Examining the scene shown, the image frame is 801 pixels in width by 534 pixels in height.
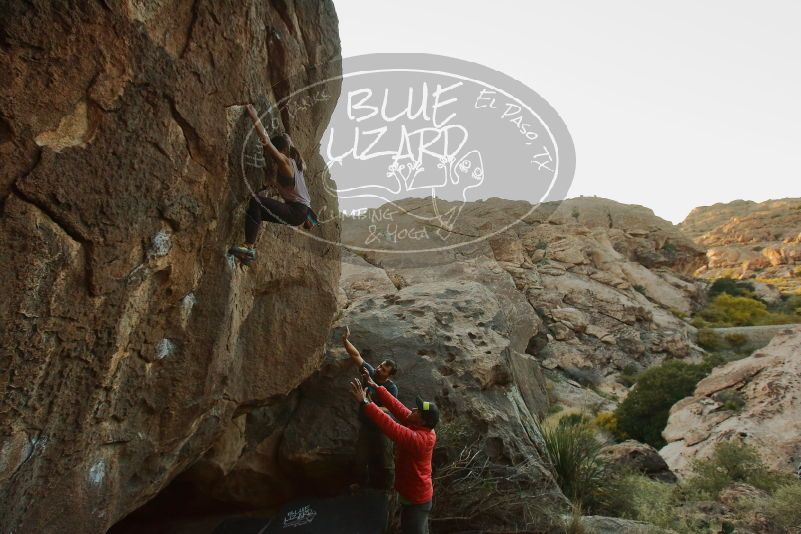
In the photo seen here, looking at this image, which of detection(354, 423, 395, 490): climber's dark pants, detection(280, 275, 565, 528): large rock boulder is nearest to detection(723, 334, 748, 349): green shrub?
detection(280, 275, 565, 528): large rock boulder

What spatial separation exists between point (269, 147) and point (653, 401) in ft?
43.7

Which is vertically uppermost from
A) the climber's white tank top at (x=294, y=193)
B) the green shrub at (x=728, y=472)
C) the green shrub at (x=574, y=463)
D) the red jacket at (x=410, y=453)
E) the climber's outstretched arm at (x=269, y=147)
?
the climber's outstretched arm at (x=269, y=147)

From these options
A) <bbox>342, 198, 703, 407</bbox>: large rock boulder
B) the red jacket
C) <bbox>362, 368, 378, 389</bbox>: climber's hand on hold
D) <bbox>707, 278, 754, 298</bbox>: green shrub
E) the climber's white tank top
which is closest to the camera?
the red jacket

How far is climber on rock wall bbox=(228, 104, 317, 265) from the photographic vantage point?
A: 4564mm

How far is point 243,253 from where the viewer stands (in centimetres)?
455

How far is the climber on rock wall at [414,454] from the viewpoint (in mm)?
4141

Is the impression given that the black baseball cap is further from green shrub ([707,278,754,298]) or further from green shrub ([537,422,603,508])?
green shrub ([707,278,754,298])

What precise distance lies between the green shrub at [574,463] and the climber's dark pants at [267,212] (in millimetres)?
4903

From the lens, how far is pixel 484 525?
5805mm

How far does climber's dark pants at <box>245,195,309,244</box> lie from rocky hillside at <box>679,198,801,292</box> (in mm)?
52777

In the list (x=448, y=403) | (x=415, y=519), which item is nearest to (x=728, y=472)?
(x=448, y=403)

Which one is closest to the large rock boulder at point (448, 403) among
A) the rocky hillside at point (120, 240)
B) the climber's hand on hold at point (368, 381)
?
the climber's hand on hold at point (368, 381)

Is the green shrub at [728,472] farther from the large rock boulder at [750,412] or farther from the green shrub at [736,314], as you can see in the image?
the green shrub at [736,314]

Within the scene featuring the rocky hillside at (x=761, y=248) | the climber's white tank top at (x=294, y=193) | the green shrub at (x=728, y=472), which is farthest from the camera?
the rocky hillside at (x=761, y=248)
